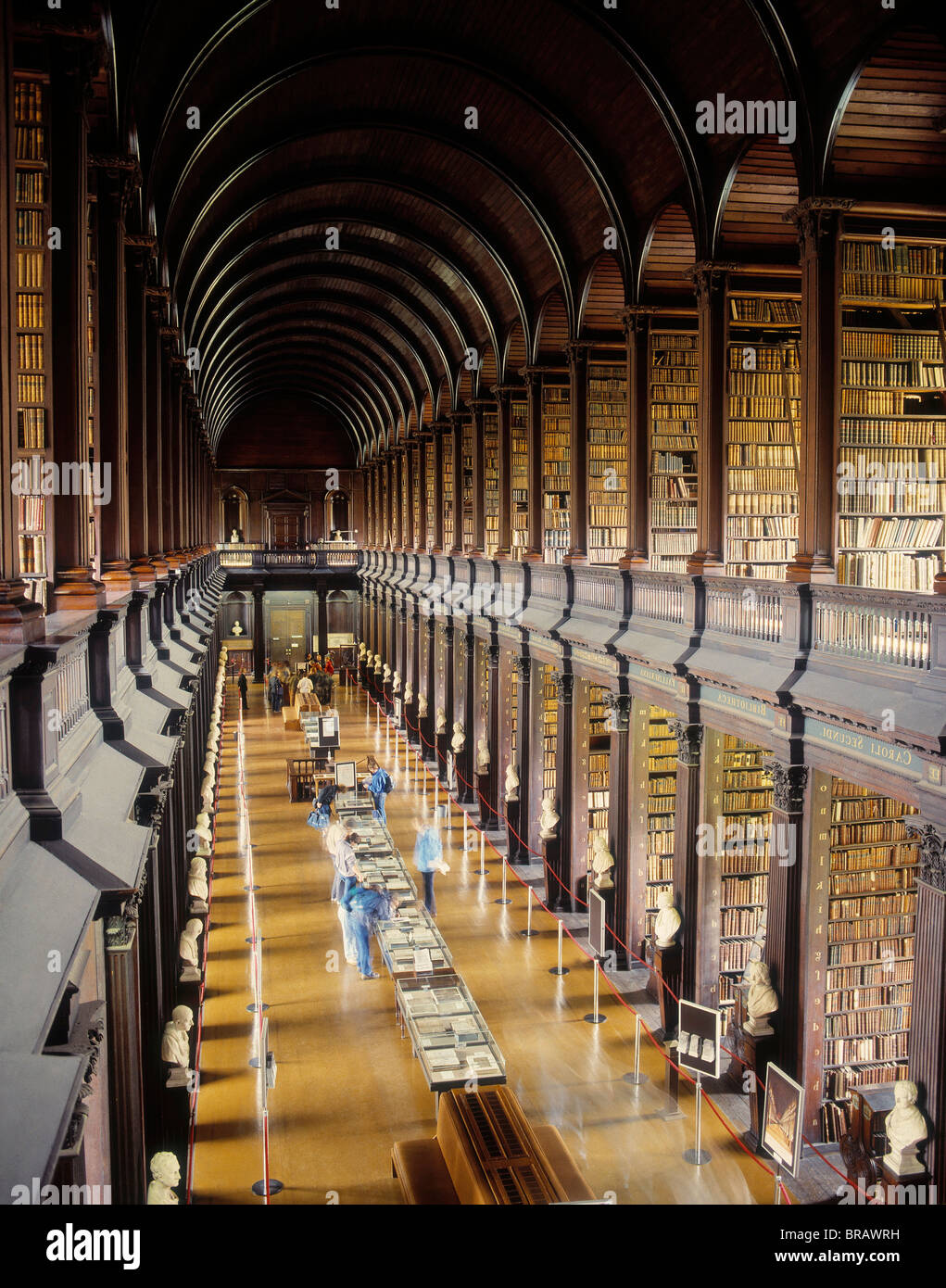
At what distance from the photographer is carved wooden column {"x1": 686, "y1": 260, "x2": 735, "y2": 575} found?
9.55 m

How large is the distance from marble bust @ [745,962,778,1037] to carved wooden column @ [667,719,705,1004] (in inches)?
57.3

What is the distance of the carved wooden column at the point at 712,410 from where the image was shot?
955 centimetres

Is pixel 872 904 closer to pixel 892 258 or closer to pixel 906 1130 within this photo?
pixel 906 1130

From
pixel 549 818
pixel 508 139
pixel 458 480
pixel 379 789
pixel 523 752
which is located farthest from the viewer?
pixel 458 480

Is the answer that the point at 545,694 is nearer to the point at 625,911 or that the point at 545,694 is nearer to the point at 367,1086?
the point at 625,911

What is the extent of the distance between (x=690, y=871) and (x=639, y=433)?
15.6 ft

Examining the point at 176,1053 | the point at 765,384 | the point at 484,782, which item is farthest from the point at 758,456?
the point at 484,782

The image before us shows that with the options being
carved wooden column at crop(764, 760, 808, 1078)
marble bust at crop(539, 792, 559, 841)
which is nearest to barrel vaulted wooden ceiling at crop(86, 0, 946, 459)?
carved wooden column at crop(764, 760, 808, 1078)

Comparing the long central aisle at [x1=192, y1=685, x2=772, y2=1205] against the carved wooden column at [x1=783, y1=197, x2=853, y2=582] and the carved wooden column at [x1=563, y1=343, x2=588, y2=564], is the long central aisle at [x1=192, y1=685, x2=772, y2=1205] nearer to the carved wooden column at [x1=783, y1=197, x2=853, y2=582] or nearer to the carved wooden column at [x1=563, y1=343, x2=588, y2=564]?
the carved wooden column at [x1=783, y1=197, x2=853, y2=582]

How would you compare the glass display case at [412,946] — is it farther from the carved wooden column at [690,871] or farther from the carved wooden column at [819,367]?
the carved wooden column at [819,367]

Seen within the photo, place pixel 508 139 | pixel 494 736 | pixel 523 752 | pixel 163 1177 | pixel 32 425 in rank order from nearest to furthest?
1. pixel 163 1177
2. pixel 32 425
3. pixel 508 139
4. pixel 523 752
5. pixel 494 736

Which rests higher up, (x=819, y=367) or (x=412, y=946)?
(x=819, y=367)

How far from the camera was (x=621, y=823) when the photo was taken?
11.2 m
